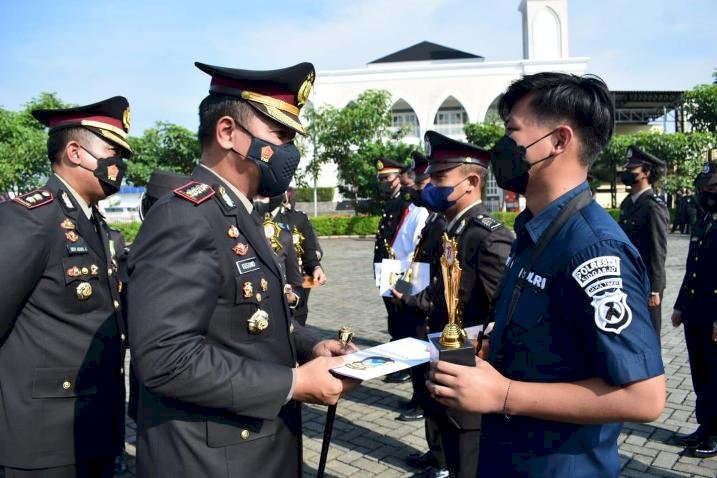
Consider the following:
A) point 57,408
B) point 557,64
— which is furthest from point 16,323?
point 557,64

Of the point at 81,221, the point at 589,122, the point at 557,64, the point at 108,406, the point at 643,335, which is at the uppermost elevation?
the point at 557,64

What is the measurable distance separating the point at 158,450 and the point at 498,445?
4.06 feet

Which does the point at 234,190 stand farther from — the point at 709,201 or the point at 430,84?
the point at 430,84

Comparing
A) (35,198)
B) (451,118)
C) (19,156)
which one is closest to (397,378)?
(35,198)

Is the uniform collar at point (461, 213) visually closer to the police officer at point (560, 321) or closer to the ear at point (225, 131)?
the police officer at point (560, 321)

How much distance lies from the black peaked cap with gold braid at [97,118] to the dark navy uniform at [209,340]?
5.54 ft

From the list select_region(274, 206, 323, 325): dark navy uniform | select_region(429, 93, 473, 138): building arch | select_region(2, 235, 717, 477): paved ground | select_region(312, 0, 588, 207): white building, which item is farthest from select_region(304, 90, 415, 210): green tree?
select_region(2, 235, 717, 477): paved ground

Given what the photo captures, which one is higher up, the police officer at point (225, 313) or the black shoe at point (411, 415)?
the police officer at point (225, 313)

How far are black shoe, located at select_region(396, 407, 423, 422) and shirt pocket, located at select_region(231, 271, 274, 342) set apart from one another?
367 cm

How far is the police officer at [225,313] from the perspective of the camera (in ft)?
5.81

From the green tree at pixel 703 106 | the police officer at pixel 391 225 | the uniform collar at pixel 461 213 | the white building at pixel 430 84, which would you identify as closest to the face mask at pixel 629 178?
the police officer at pixel 391 225

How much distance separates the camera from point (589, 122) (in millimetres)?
1948

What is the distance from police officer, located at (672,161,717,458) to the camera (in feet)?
15.0

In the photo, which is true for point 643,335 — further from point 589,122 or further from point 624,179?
point 624,179
